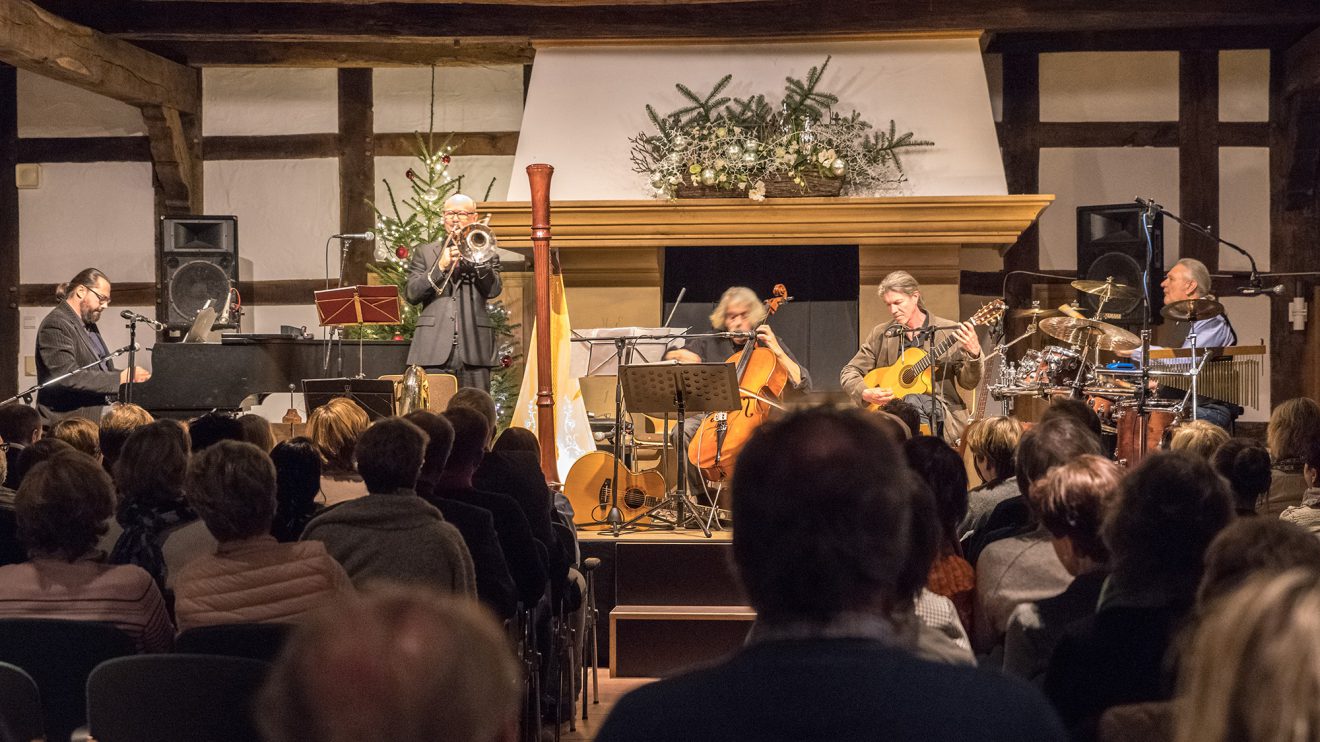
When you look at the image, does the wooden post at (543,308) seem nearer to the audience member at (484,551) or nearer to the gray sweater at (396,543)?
the audience member at (484,551)

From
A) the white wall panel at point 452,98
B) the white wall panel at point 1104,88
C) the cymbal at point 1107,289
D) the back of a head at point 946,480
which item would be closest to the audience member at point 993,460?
the back of a head at point 946,480

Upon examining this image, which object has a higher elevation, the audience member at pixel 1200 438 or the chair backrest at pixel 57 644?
the audience member at pixel 1200 438

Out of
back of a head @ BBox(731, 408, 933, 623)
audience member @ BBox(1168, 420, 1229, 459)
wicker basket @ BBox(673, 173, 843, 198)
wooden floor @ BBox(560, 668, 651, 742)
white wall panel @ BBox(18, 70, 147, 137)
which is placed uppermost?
white wall panel @ BBox(18, 70, 147, 137)

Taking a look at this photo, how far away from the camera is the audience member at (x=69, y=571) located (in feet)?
9.53

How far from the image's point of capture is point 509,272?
33.7 feet

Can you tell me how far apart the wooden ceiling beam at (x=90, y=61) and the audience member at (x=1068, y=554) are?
729 centimetres

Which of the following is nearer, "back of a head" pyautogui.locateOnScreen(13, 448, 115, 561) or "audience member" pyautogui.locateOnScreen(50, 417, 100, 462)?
"back of a head" pyautogui.locateOnScreen(13, 448, 115, 561)

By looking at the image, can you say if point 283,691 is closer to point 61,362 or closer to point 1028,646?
point 1028,646

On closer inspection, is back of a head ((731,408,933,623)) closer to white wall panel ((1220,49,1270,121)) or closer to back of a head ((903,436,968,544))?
back of a head ((903,436,968,544))

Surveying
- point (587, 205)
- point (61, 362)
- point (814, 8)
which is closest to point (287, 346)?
point (61, 362)

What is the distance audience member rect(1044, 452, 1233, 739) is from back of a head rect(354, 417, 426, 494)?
1.60 m

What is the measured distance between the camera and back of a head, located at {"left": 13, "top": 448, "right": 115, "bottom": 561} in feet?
9.59

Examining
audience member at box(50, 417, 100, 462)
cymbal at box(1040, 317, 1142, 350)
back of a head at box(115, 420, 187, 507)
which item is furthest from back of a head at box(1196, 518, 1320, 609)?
cymbal at box(1040, 317, 1142, 350)

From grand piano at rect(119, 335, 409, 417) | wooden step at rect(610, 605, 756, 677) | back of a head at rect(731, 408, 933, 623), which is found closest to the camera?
back of a head at rect(731, 408, 933, 623)
